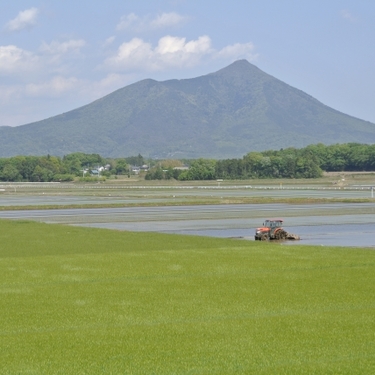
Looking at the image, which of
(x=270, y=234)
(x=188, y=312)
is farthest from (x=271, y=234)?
(x=188, y=312)

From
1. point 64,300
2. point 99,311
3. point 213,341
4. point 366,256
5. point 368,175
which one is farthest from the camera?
point 368,175

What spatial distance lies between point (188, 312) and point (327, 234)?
2623 cm

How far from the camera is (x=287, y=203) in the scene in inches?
3219

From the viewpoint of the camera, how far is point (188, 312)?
18.0m

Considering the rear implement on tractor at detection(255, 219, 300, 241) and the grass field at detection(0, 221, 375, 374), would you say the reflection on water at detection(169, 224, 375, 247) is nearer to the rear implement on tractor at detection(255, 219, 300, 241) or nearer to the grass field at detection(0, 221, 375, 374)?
the rear implement on tractor at detection(255, 219, 300, 241)

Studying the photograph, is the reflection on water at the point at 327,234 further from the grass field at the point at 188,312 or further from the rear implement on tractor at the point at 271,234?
the grass field at the point at 188,312

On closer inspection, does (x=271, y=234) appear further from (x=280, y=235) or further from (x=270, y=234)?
(x=280, y=235)

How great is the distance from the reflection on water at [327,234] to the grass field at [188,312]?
6.35 metres

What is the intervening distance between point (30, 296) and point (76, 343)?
18.6ft

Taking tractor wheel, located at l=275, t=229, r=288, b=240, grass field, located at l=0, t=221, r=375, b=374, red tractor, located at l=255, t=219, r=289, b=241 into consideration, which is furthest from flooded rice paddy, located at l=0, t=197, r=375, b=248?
grass field, located at l=0, t=221, r=375, b=374

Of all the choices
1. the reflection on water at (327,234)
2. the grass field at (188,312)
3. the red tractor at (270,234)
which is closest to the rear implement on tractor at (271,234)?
the red tractor at (270,234)

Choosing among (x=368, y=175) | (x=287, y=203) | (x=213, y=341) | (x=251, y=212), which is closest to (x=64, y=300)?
(x=213, y=341)

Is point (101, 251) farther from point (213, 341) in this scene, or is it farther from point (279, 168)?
point (279, 168)

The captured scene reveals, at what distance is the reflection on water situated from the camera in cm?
3800
